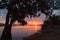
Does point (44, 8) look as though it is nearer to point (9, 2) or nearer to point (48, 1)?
point (48, 1)

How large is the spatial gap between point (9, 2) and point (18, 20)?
91cm

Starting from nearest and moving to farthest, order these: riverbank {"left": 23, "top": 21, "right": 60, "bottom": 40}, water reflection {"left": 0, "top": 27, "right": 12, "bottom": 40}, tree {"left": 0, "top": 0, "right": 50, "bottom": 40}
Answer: tree {"left": 0, "top": 0, "right": 50, "bottom": 40}
water reflection {"left": 0, "top": 27, "right": 12, "bottom": 40}
riverbank {"left": 23, "top": 21, "right": 60, "bottom": 40}

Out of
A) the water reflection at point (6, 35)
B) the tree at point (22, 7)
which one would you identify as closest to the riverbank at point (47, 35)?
the water reflection at point (6, 35)

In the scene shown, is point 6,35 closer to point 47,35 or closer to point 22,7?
point 22,7

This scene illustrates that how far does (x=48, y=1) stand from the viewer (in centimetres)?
1110

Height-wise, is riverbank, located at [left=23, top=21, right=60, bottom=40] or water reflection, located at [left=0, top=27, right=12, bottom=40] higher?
water reflection, located at [left=0, top=27, right=12, bottom=40]

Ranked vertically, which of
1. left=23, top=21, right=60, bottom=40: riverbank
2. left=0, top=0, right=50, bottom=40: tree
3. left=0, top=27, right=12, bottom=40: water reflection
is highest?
left=0, top=0, right=50, bottom=40: tree

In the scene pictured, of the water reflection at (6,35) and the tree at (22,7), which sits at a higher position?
the tree at (22,7)

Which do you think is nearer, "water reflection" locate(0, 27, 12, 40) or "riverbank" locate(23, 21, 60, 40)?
"water reflection" locate(0, 27, 12, 40)

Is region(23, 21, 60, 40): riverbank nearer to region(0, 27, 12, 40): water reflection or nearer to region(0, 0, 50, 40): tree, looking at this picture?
region(0, 27, 12, 40): water reflection

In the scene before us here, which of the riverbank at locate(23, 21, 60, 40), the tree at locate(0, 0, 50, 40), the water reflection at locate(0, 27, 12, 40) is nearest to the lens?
the tree at locate(0, 0, 50, 40)

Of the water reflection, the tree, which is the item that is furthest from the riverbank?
the tree

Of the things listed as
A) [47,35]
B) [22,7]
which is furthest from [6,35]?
[47,35]

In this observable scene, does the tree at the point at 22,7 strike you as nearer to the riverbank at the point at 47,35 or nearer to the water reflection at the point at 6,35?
the water reflection at the point at 6,35
